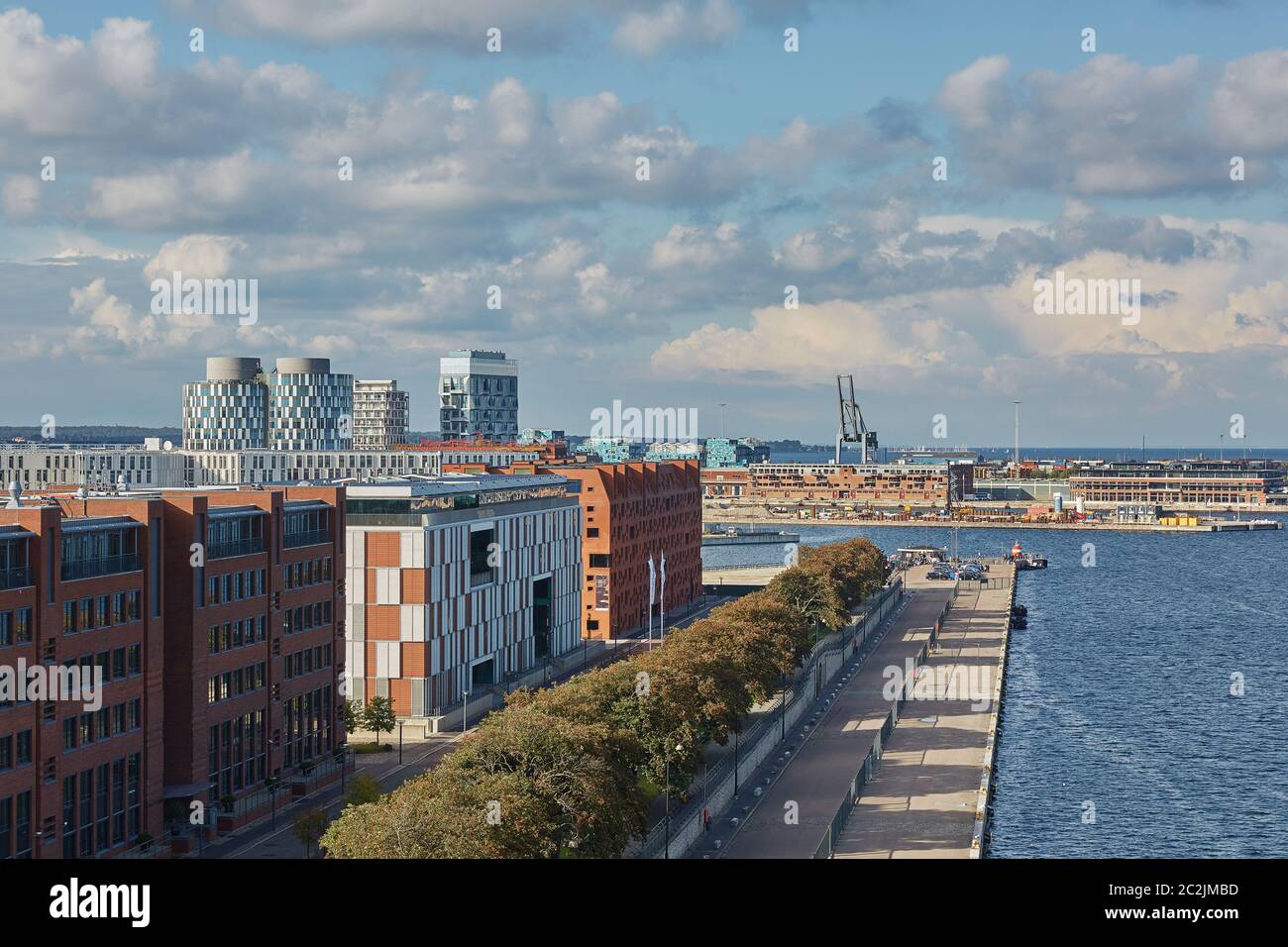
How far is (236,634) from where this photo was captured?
54062mm

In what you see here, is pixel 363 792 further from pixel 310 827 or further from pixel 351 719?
pixel 351 719

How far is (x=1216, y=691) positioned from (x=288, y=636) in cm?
6676

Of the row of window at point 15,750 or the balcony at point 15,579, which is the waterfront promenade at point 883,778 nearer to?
the row of window at point 15,750

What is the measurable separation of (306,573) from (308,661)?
349 centimetres

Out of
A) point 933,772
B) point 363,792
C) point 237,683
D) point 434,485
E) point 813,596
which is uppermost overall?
point 434,485

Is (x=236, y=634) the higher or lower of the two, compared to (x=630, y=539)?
higher

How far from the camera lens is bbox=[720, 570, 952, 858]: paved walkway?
51.9 meters

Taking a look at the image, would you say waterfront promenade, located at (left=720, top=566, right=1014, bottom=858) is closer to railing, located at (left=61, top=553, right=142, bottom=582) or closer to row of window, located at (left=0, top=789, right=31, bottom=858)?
railing, located at (left=61, top=553, right=142, bottom=582)

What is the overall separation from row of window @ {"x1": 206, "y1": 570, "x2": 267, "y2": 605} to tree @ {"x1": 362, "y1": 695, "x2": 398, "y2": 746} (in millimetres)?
11568

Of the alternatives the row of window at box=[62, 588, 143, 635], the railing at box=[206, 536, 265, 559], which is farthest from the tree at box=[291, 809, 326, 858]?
the railing at box=[206, 536, 265, 559]

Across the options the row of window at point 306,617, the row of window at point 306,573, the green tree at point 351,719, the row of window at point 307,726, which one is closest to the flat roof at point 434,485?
the row of window at point 306,573

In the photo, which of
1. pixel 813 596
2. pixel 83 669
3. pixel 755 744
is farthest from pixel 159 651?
pixel 813 596

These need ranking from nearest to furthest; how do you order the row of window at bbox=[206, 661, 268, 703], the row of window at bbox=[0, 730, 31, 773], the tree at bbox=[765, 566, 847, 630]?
the row of window at bbox=[0, 730, 31, 773]
the row of window at bbox=[206, 661, 268, 703]
the tree at bbox=[765, 566, 847, 630]

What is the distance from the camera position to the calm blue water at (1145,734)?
61.6 m
